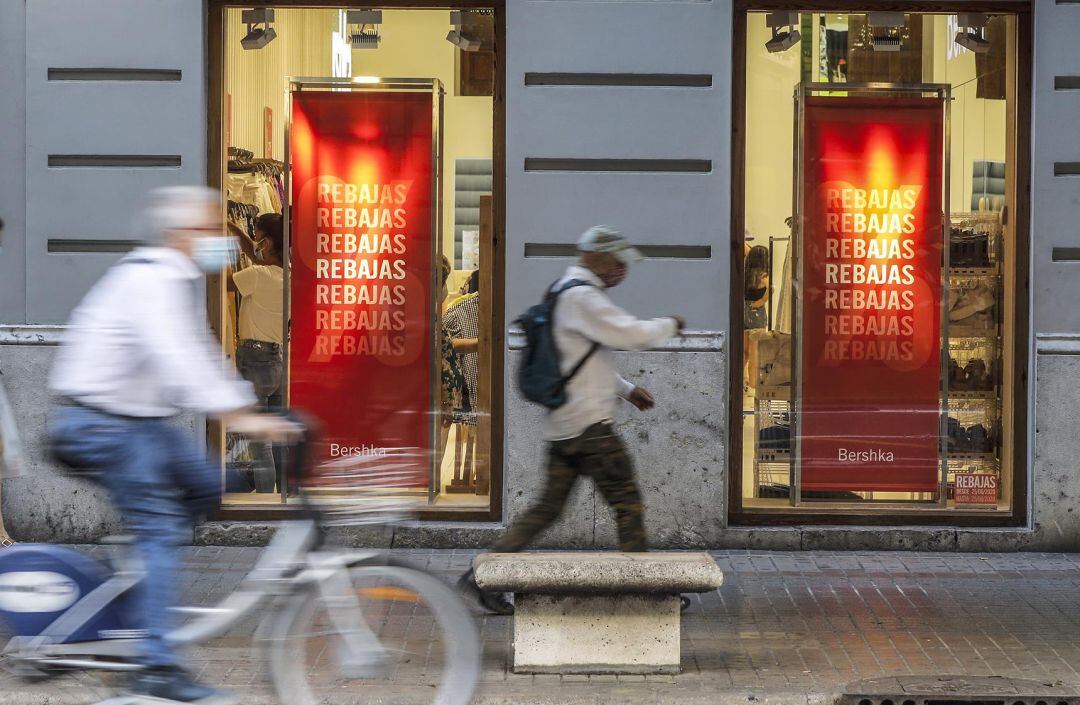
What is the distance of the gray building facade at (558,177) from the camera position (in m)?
8.98

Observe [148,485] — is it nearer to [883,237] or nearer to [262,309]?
[262,309]

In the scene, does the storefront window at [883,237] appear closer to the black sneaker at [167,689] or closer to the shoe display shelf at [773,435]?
the shoe display shelf at [773,435]

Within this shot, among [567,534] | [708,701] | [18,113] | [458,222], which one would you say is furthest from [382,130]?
[708,701]

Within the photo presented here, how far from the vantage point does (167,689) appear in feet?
16.2

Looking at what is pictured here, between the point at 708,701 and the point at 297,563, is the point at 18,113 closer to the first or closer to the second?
the point at 297,563

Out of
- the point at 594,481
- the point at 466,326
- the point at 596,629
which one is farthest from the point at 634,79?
the point at 596,629

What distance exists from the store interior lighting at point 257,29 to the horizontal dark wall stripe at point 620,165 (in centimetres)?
193

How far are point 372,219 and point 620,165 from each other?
1682mm

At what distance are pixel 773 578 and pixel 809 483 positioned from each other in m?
1.29

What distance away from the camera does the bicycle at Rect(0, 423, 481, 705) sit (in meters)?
4.85

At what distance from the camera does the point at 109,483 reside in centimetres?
502

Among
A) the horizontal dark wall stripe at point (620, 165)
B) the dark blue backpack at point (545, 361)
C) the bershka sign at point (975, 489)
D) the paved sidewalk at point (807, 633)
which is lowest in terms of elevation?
the paved sidewalk at point (807, 633)

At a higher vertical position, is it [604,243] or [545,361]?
[604,243]

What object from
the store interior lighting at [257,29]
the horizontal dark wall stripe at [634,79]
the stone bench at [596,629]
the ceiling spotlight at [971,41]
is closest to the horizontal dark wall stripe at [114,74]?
the store interior lighting at [257,29]
